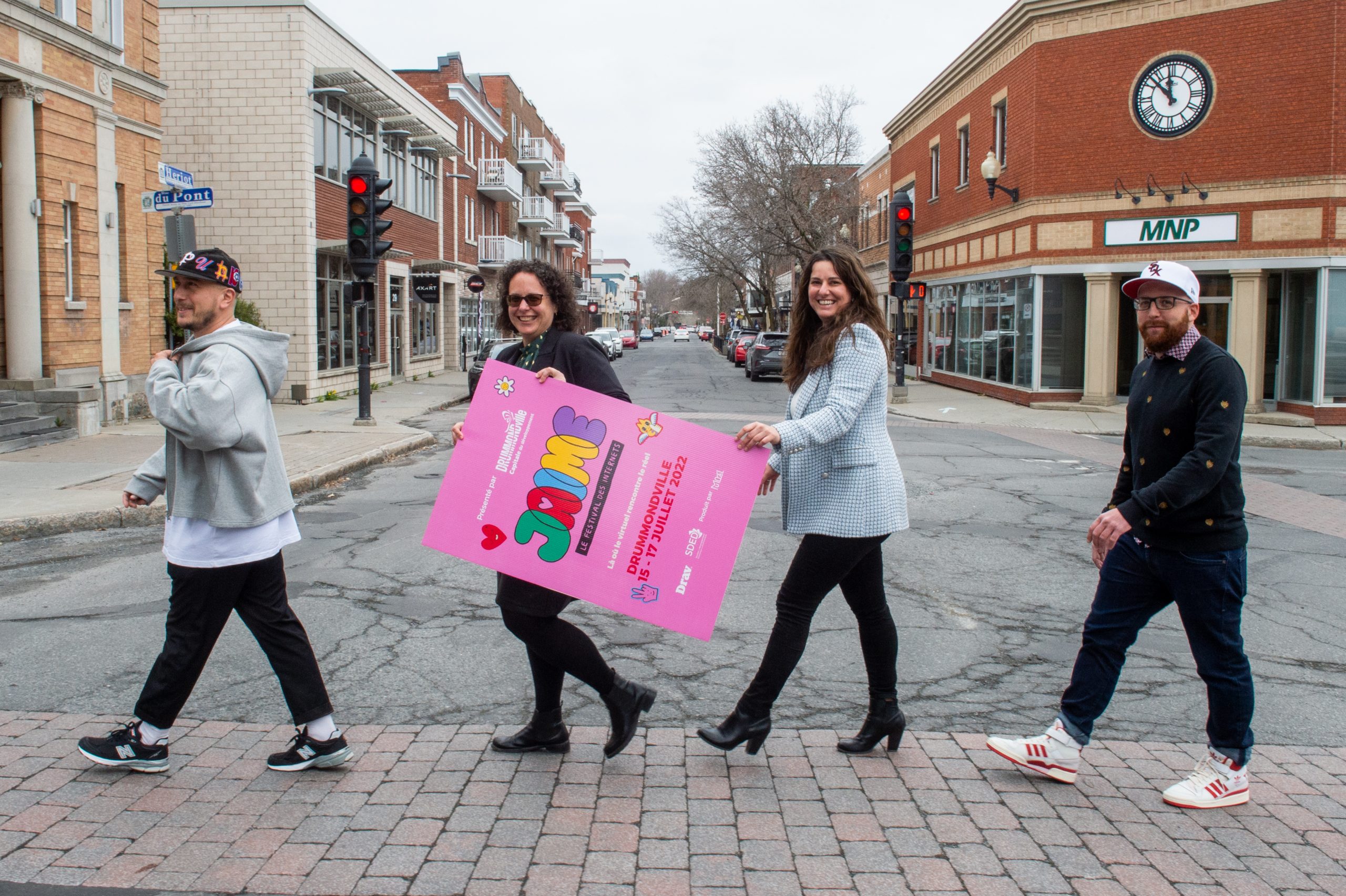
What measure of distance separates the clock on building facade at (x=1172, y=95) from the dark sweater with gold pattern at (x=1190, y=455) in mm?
19221

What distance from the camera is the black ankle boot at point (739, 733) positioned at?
405 centimetres

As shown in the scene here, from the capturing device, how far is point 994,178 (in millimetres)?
23953

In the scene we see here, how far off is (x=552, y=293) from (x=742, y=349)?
38.3 metres

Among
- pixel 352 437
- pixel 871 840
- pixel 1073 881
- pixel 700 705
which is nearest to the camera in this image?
pixel 1073 881

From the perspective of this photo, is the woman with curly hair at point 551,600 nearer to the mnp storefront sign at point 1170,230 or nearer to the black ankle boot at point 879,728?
the black ankle boot at point 879,728

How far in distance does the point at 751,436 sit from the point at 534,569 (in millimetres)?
889

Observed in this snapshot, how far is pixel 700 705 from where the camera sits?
480 cm

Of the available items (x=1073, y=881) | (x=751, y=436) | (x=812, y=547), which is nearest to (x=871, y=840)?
(x=1073, y=881)

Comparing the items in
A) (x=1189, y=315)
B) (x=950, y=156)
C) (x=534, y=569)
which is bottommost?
(x=534, y=569)

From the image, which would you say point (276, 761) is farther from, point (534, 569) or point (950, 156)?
point (950, 156)

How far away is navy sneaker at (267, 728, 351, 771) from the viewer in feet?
13.0

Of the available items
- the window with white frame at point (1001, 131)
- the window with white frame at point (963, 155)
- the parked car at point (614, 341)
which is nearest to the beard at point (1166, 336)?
the window with white frame at point (1001, 131)

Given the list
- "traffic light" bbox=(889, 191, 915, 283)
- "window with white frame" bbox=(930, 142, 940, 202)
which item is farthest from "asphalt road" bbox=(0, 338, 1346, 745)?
"window with white frame" bbox=(930, 142, 940, 202)

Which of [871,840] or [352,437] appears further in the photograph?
[352,437]
